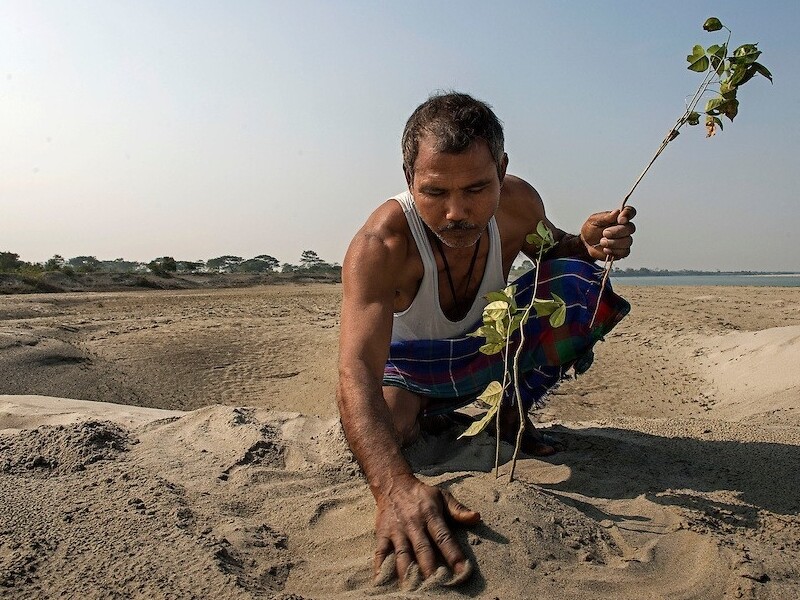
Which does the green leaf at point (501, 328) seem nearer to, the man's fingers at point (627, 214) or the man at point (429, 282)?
the man at point (429, 282)

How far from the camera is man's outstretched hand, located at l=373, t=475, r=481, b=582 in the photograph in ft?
4.80

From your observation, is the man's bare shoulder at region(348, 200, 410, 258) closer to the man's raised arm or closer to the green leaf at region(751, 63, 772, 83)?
the man's raised arm

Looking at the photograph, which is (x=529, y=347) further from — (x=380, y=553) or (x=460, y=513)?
(x=380, y=553)

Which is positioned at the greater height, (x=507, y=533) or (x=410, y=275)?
(x=410, y=275)

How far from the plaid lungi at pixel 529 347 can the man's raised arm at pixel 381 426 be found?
46 centimetres

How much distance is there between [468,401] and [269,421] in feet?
3.12

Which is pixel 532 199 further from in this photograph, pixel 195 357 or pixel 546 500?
pixel 195 357

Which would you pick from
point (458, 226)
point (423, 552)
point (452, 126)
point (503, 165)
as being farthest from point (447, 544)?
point (503, 165)

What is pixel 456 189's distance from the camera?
2.04 meters

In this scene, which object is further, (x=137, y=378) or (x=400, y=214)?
(x=137, y=378)

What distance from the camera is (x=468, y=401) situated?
9.07 ft

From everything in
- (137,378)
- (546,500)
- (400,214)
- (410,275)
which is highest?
(400,214)

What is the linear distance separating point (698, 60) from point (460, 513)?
170cm

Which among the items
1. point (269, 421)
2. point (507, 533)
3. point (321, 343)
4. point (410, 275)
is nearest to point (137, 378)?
point (321, 343)
